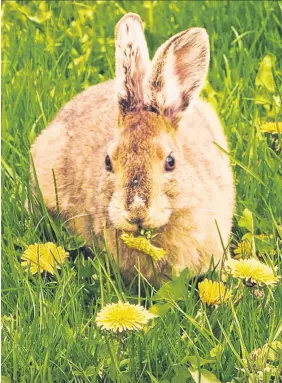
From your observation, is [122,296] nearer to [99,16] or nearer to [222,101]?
[222,101]

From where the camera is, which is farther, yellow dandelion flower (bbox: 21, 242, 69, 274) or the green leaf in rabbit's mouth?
yellow dandelion flower (bbox: 21, 242, 69, 274)

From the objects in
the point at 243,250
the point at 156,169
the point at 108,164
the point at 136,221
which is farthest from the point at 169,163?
the point at 243,250

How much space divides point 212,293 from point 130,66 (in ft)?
3.08

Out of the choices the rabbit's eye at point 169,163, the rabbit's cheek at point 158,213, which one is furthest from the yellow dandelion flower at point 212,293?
the rabbit's eye at point 169,163

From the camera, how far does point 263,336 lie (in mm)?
3318

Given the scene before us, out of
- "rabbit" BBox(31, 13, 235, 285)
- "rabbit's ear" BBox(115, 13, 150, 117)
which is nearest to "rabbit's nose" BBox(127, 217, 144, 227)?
"rabbit" BBox(31, 13, 235, 285)

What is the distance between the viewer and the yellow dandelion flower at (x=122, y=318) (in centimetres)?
295

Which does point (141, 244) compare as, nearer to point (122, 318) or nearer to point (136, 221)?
point (136, 221)

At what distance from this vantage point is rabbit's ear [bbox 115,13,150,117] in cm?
380

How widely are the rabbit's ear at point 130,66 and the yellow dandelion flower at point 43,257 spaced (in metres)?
0.58

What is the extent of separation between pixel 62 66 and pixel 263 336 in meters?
2.50

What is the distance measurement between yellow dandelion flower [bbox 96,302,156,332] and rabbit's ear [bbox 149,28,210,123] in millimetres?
1035

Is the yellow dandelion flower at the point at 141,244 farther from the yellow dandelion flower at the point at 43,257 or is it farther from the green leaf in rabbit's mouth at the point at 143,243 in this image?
the yellow dandelion flower at the point at 43,257

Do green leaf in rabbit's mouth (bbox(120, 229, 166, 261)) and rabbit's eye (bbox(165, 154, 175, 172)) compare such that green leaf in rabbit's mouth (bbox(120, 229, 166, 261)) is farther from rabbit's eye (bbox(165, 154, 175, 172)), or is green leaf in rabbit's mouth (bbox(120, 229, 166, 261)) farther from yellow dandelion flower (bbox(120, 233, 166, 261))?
rabbit's eye (bbox(165, 154, 175, 172))
